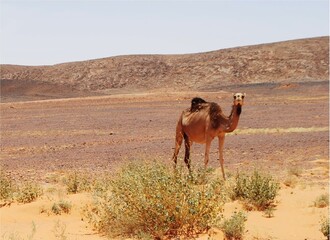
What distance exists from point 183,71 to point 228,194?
97043mm

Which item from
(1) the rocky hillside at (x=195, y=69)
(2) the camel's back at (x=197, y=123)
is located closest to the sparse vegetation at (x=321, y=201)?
(2) the camel's back at (x=197, y=123)

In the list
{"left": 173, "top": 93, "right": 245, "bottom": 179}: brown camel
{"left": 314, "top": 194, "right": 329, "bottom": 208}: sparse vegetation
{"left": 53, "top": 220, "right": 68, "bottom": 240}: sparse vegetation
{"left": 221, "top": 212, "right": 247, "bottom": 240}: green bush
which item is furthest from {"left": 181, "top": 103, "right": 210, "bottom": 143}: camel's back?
{"left": 221, "top": 212, "right": 247, "bottom": 240}: green bush

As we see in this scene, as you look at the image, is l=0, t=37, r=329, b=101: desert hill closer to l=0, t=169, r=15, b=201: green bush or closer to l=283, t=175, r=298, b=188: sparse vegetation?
l=283, t=175, r=298, b=188: sparse vegetation

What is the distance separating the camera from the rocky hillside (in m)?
101

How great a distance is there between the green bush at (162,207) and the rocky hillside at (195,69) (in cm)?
8633

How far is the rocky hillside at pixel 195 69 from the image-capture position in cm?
10094

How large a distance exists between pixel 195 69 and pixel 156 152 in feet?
290

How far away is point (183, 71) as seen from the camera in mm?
107938

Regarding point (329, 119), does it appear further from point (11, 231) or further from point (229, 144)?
point (11, 231)

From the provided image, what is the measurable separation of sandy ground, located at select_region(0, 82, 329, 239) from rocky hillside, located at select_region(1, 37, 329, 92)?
184ft

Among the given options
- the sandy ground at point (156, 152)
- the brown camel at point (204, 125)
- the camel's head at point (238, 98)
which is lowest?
the sandy ground at point (156, 152)

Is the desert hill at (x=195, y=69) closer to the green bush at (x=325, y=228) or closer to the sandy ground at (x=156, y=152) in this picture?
the sandy ground at (x=156, y=152)

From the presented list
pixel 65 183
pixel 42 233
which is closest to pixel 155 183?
pixel 42 233

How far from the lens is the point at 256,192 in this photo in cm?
1120
